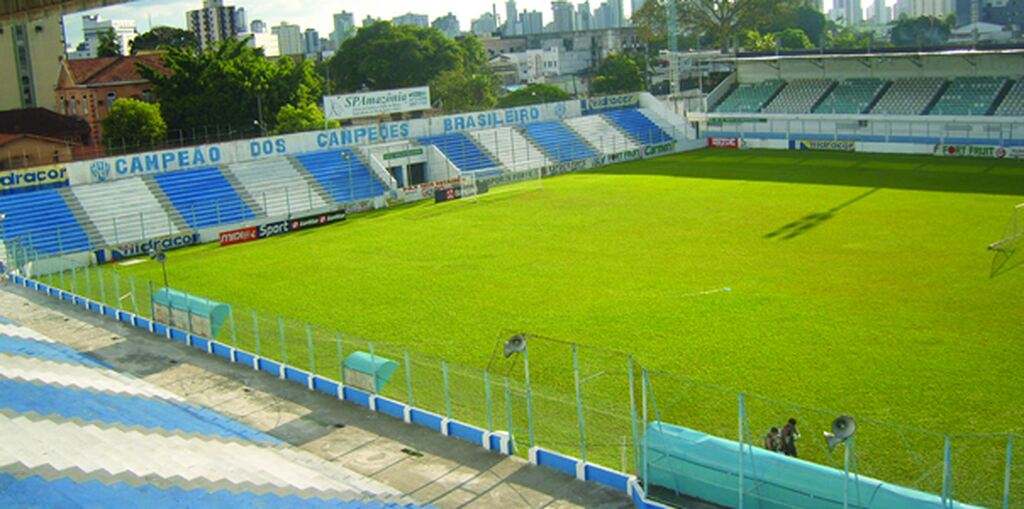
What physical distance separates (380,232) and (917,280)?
22548 millimetres

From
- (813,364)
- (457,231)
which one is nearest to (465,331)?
(813,364)

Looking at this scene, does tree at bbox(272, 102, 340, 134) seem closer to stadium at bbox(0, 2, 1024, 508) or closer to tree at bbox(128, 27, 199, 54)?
stadium at bbox(0, 2, 1024, 508)

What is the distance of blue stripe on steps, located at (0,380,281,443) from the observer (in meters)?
19.8

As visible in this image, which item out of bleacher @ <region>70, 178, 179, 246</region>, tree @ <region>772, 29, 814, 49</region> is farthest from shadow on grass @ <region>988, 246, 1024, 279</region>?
tree @ <region>772, 29, 814, 49</region>

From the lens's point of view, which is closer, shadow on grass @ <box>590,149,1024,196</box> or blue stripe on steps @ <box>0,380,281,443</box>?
blue stripe on steps @ <box>0,380,281,443</box>

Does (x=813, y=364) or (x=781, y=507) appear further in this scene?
(x=813, y=364)

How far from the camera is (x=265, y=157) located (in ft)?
170

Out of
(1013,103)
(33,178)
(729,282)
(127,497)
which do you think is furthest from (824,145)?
(127,497)

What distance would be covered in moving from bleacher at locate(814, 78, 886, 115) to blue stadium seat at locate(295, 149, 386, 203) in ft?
96.6

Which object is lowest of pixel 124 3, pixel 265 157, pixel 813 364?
pixel 813 364

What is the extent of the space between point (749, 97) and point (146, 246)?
141 ft

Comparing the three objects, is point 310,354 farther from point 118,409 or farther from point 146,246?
point 146,246

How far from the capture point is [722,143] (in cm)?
6569

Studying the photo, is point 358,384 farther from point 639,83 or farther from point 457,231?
point 639,83
